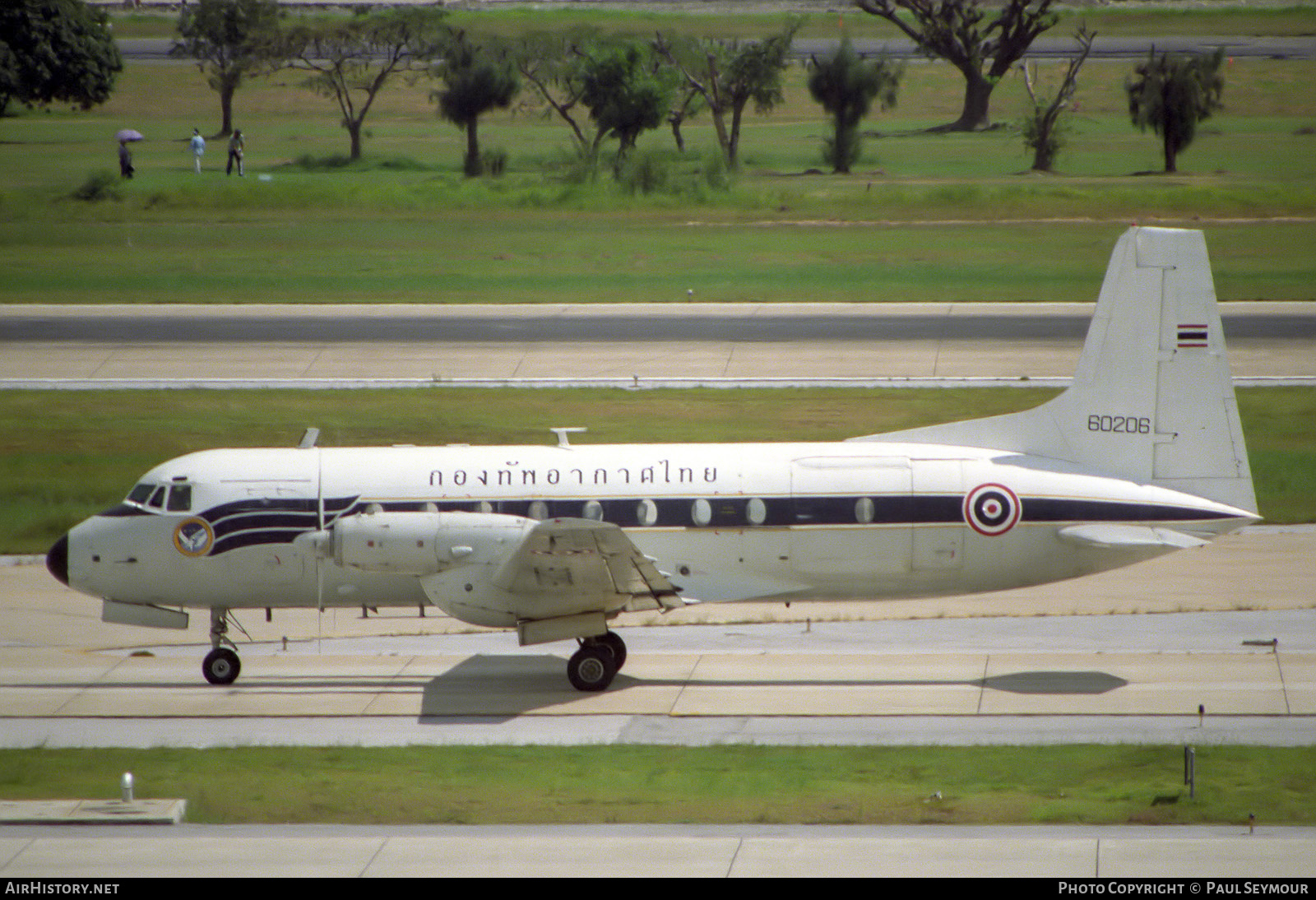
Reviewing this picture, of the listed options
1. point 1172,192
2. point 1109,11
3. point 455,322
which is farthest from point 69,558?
point 1109,11

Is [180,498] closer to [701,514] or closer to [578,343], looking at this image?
[701,514]

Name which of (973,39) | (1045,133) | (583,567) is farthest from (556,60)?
(583,567)

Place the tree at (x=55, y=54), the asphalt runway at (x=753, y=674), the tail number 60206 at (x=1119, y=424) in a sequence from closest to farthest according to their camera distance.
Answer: the asphalt runway at (x=753, y=674) < the tail number 60206 at (x=1119, y=424) < the tree at (x=55, y=54)

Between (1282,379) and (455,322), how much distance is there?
26058 mm

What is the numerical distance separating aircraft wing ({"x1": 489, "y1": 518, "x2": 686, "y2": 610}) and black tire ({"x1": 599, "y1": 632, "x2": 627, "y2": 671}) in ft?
2.90

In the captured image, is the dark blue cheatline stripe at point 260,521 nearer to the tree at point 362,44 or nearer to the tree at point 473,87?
the tree at point 473,87

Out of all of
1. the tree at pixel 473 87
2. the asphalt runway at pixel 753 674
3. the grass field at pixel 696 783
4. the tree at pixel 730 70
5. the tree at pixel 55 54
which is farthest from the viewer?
the tree at pixel 55 54

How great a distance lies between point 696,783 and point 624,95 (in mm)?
70232

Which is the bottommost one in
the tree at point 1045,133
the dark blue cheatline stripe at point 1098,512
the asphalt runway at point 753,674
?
the asphalt runway at point 753,674

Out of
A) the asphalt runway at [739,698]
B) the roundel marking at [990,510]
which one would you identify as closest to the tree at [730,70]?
the asphalt runway at [739,698]

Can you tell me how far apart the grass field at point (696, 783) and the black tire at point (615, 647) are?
312cm

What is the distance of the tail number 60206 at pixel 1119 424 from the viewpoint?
920 inches

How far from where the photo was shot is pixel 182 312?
54.5 m

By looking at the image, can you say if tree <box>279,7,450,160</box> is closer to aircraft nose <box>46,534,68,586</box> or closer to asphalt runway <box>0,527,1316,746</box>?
asphalt runway <box>0,527,1316,746</box>
